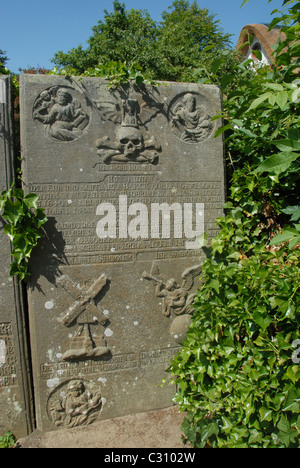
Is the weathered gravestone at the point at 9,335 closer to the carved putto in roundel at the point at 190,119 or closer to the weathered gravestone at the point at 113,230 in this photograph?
the weathered gravestone at the point at 113,230

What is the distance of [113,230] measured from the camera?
9.77ft

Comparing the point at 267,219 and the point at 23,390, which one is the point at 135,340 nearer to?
the point at 23,390

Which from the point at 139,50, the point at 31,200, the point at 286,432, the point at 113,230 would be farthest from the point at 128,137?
the point at 139,50

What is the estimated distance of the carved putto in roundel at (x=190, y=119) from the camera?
10.2 ft

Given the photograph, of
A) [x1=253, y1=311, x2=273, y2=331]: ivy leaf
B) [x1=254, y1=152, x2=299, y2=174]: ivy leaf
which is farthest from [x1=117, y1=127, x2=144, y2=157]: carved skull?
[x1=253, y1=311, x2=273, y2=331]: ivy leaf

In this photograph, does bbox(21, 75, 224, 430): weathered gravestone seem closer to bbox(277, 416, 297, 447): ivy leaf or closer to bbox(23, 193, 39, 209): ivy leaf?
bbox(23, 193, 39, 209): ivy leaf

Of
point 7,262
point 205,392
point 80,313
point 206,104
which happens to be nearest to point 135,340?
point 80,313

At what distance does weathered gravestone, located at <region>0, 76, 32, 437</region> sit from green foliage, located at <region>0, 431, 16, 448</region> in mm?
42

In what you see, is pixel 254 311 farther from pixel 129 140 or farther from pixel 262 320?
pixel 129 140

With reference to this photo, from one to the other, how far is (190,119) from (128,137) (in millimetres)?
603

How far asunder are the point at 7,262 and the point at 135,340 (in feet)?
4.05

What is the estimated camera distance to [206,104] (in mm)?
3203

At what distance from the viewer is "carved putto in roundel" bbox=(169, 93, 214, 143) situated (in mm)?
3105

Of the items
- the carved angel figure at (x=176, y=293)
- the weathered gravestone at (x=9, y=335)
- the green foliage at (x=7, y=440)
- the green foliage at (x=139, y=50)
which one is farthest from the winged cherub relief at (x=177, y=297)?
the green foliage at (x=139, y=50)
